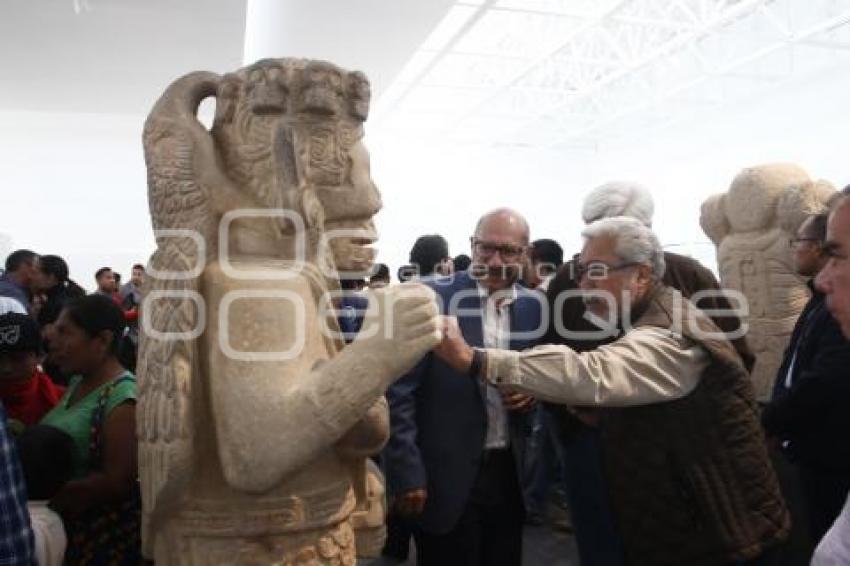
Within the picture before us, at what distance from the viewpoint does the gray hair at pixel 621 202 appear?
7.52ft

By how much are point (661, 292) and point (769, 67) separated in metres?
8.81

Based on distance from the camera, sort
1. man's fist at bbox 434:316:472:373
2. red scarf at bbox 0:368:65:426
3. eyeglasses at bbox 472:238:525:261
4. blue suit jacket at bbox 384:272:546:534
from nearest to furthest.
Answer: man's fist at bbox 434:316:472:373
blue suit jacket at bbox 384:272:546:534
red scarf at bbox 0:368:65:426
eyeglasses at bbox 472:238:525:261

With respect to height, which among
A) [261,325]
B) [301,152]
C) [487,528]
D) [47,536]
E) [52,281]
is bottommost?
[487,528]

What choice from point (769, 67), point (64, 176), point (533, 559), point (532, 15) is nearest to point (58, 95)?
point (64, 176)

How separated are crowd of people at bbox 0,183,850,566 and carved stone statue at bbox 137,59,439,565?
0.23 metres

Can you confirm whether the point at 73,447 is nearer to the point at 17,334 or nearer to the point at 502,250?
the point at 17,334

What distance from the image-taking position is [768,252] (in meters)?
3.72

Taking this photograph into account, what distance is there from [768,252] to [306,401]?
324cm

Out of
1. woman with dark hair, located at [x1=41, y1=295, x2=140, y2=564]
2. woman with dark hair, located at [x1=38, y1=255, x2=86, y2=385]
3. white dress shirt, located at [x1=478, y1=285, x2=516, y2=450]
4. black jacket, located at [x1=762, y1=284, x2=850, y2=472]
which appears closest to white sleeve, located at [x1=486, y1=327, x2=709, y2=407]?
white dress shirt, located at [x1=478, y1=285, x2=516, y2=450]

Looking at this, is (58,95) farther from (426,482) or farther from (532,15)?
(426,482)

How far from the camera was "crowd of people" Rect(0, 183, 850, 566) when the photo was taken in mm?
1709

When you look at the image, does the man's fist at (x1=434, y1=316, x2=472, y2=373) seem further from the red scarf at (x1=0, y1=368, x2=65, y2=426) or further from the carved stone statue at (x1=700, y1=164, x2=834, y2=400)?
the carved stone statue at (x1=700, y1=164, x2=834, y2=400)

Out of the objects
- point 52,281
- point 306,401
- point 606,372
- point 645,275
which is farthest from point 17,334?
point 52,281

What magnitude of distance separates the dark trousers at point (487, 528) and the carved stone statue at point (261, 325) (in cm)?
70
